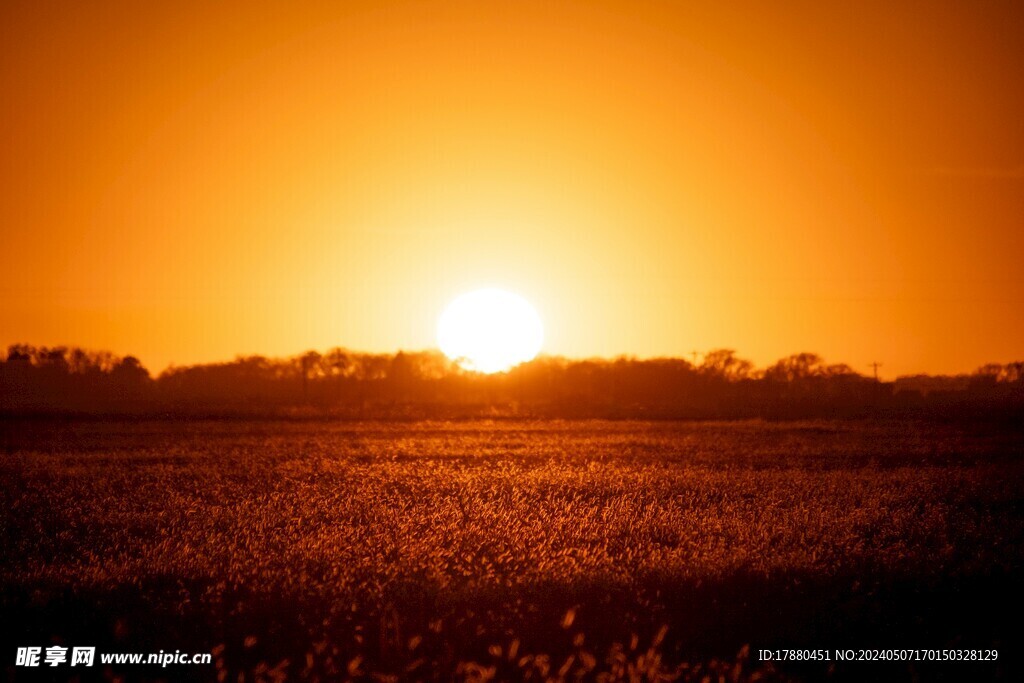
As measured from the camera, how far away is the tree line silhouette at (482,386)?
283 ft

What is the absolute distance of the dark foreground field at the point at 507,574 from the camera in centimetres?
770

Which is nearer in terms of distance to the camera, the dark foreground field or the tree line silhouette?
the dark foreground field

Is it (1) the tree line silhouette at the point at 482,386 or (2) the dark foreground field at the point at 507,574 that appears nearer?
(2) the dark foreground field at the point at 507,574

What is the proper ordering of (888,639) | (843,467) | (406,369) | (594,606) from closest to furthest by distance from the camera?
1. (888,639)
2. (594,606)
3. (843,467)
4. (406,369)

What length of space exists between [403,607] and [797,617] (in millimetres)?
3970

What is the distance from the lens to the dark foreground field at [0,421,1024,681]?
25.2 feet

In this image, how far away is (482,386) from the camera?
432ft

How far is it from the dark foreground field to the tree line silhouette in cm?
5575

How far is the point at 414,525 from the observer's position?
1248 cm

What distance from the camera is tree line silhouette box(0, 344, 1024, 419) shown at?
8619 centimetres

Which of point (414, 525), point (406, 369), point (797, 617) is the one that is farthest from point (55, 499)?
point (406, 369)

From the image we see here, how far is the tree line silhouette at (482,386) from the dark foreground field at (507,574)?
5575cm

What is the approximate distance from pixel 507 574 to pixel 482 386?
121696 millimetres

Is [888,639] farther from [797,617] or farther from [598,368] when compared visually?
[598,368]
